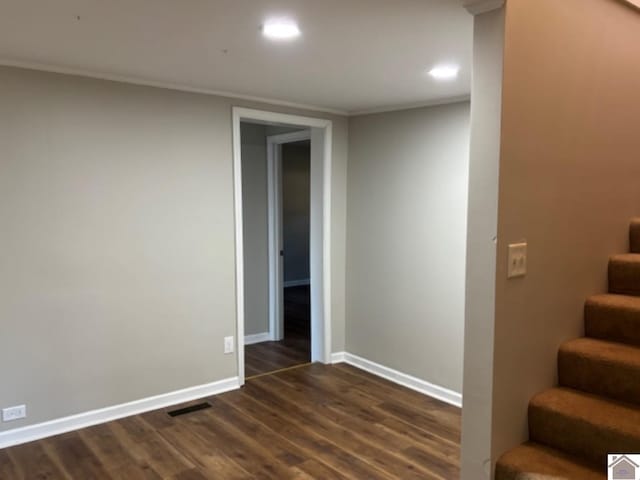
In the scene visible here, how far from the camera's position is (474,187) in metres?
1.83

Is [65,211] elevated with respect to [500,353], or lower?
elevated

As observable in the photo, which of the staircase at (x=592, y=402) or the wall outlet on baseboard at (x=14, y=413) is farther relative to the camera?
the wall outlet on baseboard at (x=14, y=413)

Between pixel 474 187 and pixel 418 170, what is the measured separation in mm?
2164

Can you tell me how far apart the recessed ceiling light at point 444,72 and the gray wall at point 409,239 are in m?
0.66

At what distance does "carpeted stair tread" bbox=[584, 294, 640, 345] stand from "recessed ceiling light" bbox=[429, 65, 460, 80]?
148 cm

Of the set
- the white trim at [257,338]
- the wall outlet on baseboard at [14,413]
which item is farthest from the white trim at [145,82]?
the white trim at [257,338]

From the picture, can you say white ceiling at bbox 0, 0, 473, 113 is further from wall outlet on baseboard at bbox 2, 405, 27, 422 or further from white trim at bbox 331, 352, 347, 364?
white trim at bbox 331, 352, 347, 364

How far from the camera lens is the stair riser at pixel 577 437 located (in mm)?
1795

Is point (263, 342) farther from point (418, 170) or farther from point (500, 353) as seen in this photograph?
point (500, 353)

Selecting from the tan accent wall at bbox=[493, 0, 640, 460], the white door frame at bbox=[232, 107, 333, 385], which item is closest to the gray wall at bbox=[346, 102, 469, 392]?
the white door frame at bbox=[232, 107, 333, 385]

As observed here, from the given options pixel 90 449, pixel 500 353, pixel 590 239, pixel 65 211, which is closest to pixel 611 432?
pixel 500 353

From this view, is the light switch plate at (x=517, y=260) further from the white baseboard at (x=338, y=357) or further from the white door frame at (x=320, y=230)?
the white baseboard at (x=338, y=357)

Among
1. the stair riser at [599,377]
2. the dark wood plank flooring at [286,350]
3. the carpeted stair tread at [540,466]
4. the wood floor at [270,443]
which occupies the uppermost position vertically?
the stair riser at [599,377]

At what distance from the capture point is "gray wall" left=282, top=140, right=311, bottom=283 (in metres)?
7.94
